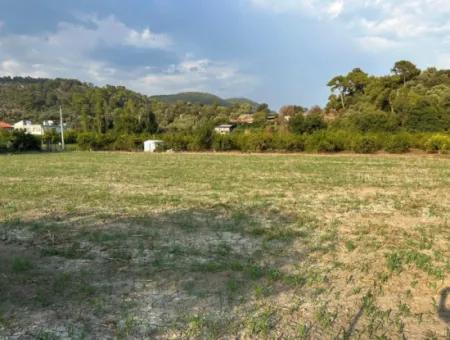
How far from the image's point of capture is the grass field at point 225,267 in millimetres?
2766

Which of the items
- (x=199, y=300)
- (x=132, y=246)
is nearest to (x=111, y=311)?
(x=199, y=300)

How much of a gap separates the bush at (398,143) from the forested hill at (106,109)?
3208cm

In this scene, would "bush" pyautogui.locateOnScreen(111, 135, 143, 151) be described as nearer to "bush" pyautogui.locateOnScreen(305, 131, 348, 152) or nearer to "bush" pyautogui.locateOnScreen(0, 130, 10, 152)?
"bush" pyautogui.locateOnScreen(0, 130, 10, 152)

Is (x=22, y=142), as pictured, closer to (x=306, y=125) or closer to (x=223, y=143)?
(x=223, y=143)

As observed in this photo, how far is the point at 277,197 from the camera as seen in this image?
27.6 feet

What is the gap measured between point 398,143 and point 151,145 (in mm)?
19567

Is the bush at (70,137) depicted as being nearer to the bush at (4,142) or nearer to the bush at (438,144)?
the bush at (4,142)

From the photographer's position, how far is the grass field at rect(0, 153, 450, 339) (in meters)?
2.77

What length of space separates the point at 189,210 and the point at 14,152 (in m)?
30.3

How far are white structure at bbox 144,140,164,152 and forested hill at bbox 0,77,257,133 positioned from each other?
1644 cm

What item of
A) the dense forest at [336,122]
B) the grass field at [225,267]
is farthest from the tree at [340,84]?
the grass field at [225,267]

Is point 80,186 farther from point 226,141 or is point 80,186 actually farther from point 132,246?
point 226,141

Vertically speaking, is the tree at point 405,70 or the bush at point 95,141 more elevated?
the tree at point 405,70

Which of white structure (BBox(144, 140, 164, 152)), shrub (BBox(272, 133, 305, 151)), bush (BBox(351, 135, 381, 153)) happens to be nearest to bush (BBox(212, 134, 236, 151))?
shrub (BBox(272, 133, 305, 151))
